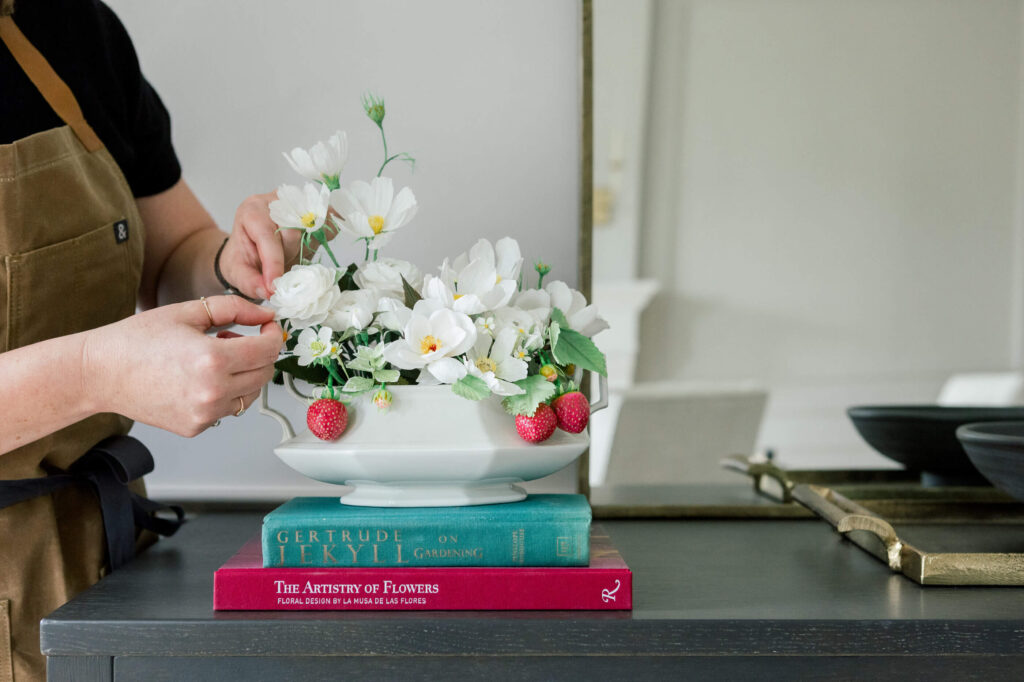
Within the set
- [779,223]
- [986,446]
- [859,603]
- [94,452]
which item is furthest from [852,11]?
[94,452]

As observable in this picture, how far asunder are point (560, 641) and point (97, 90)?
30.5 inches

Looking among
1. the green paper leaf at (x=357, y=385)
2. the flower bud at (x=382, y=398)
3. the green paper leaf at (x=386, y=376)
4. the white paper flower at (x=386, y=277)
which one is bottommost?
the flower bud at (x=382, y=398)

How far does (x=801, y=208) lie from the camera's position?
109 centimetres

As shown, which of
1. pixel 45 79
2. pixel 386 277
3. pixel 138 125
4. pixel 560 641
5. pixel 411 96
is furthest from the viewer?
pixel 411 96

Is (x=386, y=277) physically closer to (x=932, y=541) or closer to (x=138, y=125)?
(x=138, y=125)

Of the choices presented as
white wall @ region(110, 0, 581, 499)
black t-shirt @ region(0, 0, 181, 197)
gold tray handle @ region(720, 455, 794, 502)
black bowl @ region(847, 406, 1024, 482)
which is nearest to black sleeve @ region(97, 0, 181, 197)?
black t-shirt @ region(0, 0, 181, 197)

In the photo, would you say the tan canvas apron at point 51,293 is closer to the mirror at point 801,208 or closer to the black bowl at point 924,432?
the mirror at point 801,208

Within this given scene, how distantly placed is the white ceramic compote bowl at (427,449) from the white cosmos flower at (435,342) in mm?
42

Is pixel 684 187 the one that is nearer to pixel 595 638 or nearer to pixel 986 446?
pixel 986 446

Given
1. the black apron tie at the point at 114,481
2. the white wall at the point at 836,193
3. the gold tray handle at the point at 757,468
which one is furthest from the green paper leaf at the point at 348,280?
the gold tray handle at the point at 757,468

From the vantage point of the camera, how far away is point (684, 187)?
1102 millimetres

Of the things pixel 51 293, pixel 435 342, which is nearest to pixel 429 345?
pixel 435 342

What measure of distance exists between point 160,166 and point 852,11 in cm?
86

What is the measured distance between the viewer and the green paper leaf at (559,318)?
794 mm
